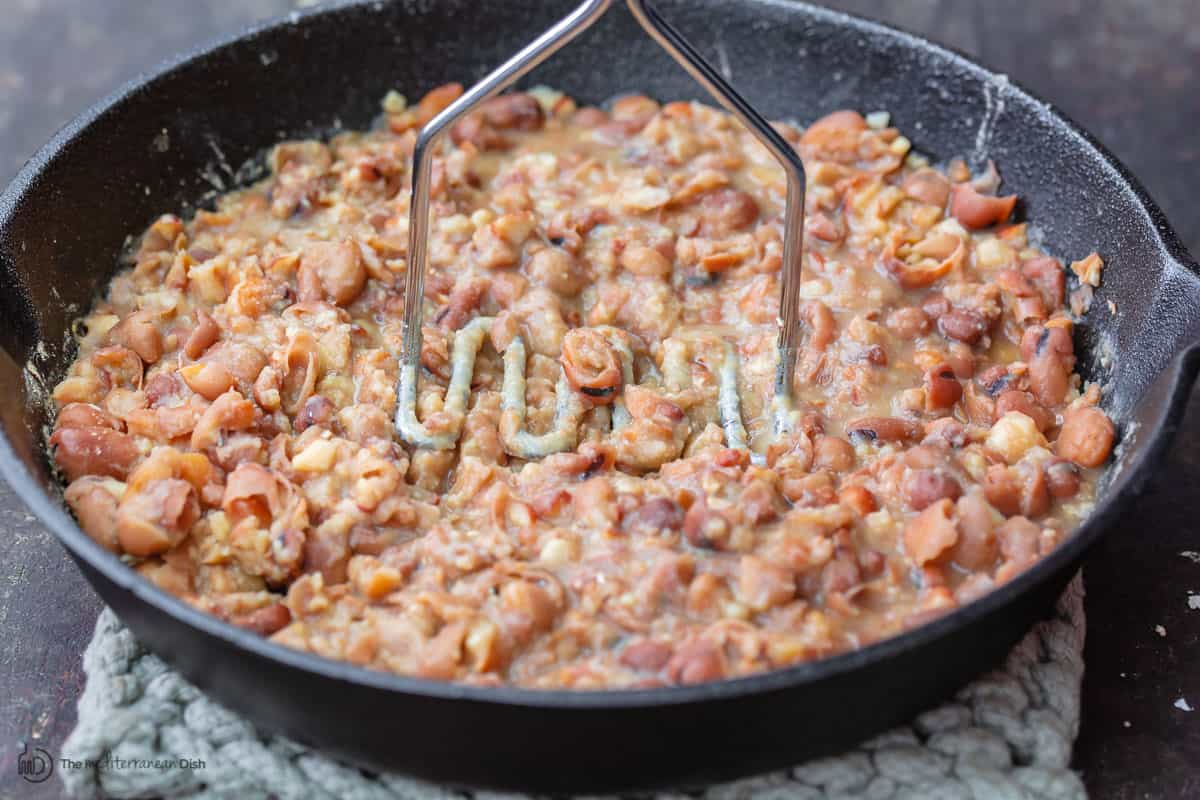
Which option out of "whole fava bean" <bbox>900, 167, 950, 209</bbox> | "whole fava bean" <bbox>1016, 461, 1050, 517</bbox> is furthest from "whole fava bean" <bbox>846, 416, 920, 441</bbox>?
"whole fava bean" <bbox>900, 167, 950, 209</bbox>

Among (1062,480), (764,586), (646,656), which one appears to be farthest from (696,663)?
(1062,480)

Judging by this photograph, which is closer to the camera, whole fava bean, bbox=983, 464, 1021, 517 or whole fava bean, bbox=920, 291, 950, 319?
whole fava bean, bbox=983, 464, 1021, 517

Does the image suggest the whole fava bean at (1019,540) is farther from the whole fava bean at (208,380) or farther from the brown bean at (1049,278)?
the whole fava bean at (208,380)

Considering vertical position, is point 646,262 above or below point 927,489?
above

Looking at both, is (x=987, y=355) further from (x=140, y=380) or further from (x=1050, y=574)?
(x=140, y=380)

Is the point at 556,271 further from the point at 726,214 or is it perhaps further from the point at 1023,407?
the point at 1023,407

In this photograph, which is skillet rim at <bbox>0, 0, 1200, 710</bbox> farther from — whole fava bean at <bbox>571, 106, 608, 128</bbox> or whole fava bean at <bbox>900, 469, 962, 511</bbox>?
whole fava bean at <bbox>571, 106, 608, 128</bbox>
